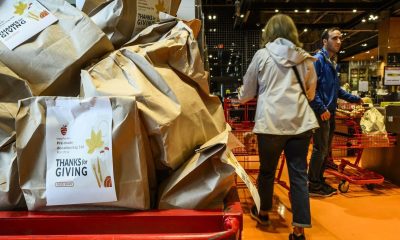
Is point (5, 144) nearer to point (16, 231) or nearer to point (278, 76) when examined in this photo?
point (16, 231)

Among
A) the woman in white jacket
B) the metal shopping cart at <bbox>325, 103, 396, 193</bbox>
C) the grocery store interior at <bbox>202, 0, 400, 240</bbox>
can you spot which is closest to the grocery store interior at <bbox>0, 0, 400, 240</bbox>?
the grocery store interior at <bbox>202, 0, 400, 240</bbox>

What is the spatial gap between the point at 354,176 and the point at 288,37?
197 centimetres

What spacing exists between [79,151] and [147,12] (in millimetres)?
555

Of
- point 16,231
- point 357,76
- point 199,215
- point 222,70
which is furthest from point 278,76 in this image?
point 357,76

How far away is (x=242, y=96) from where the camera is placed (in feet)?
8.06

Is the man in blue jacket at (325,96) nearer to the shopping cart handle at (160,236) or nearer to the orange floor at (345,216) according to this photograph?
the orange floor at (345,216)

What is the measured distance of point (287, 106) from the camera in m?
2.24

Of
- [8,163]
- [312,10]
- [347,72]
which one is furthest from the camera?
[347,72]

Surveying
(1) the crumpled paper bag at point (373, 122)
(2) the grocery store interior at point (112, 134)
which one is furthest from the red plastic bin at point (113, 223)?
(1) the crumpled paper bag at point (373, 122)

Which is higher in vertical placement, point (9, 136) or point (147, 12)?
point (147, 12)

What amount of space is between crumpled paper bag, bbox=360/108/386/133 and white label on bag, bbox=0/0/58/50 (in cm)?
333

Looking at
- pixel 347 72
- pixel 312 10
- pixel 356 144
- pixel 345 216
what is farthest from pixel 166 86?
pixel 347 72

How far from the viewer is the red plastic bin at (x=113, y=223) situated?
2.58ft

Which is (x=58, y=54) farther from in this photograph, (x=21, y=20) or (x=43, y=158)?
(x=43, y=158)
